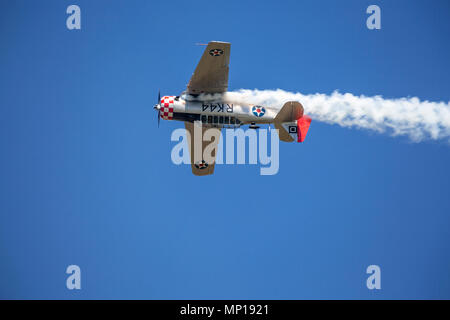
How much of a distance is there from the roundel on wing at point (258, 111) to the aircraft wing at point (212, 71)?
1548 mm

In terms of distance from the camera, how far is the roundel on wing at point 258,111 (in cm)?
2612

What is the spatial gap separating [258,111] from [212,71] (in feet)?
9.10

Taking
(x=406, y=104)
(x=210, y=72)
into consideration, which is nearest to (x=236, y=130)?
(x=210, y=72)

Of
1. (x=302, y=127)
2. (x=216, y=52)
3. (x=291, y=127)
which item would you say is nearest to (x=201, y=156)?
(x=291, y=127)

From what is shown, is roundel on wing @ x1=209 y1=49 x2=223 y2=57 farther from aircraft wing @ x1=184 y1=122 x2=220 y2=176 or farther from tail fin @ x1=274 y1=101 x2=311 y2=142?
aircraft wing @ x1=184 y1=122 x2=220 y2=176

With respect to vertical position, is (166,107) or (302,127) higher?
(166,107)

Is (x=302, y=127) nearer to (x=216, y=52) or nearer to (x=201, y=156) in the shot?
(x=216, y=52)

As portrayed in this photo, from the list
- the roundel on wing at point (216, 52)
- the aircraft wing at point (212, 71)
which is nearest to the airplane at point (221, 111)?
the aircraft wing at point (212, 71)

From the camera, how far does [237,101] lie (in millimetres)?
26078

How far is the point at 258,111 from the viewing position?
26172mm

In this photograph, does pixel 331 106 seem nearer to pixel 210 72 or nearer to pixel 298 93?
pixel 298 93

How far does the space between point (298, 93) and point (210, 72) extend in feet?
14.7

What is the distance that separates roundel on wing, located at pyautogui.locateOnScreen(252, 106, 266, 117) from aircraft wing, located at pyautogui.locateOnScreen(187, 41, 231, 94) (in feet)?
5.08

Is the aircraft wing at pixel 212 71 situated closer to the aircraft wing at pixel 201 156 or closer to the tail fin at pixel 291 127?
the aircraft wing at pixel 201 156
